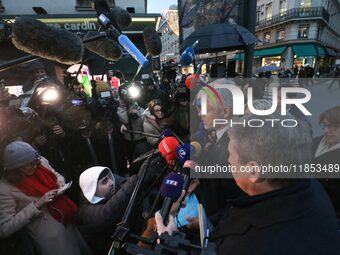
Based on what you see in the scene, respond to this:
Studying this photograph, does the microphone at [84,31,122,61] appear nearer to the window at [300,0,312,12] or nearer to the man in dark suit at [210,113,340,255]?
the man in dark suit at [210,113,340,255]

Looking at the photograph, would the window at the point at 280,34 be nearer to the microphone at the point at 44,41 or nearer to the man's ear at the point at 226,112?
the man's ear at the point at 226,112

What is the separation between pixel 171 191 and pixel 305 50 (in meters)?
28.5

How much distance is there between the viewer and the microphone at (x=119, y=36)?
1.40m

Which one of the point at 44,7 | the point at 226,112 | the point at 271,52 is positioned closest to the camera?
the point at 226,112

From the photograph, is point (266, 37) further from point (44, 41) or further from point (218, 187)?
point (44, 41)

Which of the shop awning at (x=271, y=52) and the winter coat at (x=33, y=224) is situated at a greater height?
the shop awning at (x=271, y=52)

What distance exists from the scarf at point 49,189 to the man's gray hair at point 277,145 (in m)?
1.59

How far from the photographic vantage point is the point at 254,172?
975mm

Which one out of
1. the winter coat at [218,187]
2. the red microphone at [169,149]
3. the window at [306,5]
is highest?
the window at [306,5]

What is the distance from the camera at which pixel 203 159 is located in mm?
1611

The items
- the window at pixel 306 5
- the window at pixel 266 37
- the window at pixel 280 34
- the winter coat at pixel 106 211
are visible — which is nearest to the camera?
the winter coat at pixel 106 211

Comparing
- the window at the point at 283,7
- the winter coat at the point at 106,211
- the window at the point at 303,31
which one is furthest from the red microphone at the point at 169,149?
the window at the point at 283,7

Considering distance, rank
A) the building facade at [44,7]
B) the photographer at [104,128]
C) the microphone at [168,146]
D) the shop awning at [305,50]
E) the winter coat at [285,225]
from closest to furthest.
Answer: the winter coat at [285,225] < the microphone at [168,146] < the photographer at [104,128] < the building facade at [44,7] < the shop awning at [305,50]

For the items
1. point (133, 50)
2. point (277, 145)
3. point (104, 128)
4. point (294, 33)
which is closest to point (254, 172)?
point (277, 145)
